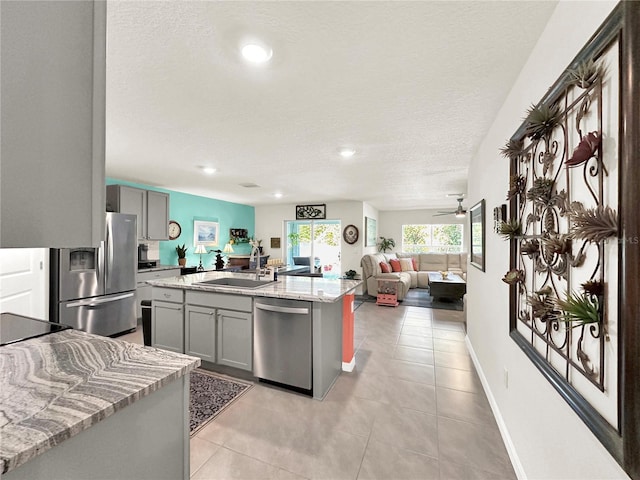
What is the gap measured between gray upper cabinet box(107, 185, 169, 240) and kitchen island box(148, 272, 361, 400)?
2.01 m

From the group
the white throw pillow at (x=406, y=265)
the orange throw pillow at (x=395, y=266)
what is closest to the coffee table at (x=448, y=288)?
the orange throw pillow at (x=395, y=266)

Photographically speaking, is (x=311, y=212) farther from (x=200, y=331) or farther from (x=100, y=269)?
(x=200, y=331)

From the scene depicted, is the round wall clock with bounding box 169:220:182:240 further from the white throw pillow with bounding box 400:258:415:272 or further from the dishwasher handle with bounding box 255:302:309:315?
the white throw pillow with bounding box 400:258:415:272

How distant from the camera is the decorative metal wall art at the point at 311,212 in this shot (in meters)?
7.30

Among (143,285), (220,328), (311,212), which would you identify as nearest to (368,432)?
(220,328)

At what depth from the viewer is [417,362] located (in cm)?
316

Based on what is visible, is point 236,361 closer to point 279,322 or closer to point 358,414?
point 279,322

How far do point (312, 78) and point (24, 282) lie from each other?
11.9 ft

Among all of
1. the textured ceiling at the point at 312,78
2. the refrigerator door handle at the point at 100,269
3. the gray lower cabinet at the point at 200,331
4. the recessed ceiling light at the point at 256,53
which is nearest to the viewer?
the textured ceiling at the point at 312,78

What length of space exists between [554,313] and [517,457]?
115cm

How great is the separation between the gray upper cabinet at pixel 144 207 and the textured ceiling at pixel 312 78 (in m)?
1.19

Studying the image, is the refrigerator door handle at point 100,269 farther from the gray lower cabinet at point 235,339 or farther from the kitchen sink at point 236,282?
the gray lower cabinet at point 235,339

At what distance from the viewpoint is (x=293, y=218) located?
7719mm

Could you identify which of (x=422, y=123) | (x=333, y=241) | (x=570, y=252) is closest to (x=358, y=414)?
(x=570, y=252)
